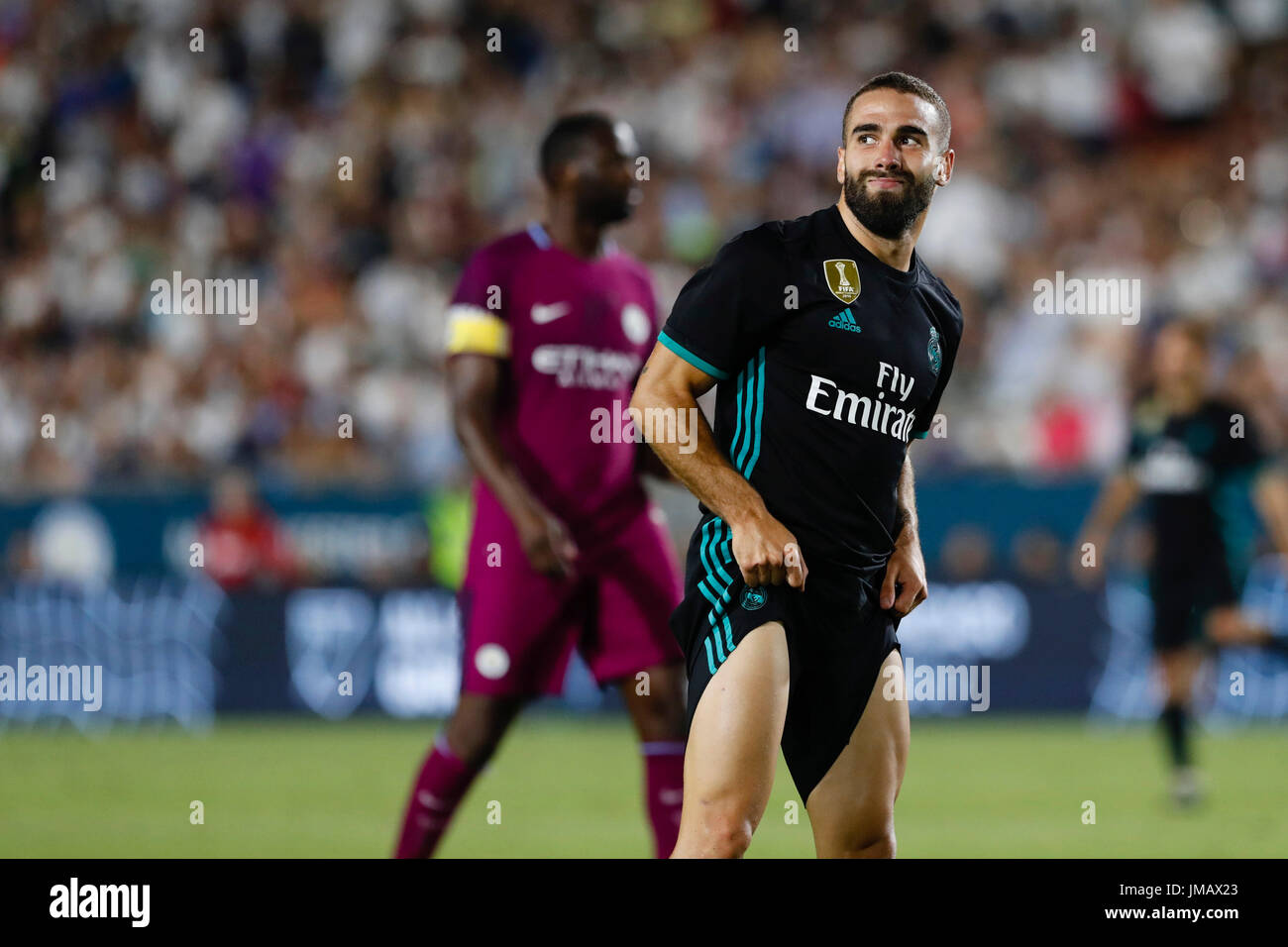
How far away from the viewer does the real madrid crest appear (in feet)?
16.1

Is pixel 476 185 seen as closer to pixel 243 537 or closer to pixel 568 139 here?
pixel 243 537

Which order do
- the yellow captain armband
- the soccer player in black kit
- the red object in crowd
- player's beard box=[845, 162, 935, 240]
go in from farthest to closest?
the red object in crowd, the yellow captain armband, player's beard box=[845, 162, 935, 240], the soccer player in black kit

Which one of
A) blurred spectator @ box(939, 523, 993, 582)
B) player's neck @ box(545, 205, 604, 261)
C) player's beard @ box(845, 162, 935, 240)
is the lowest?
blurred spectator @ box(939, 523, 993, 582)

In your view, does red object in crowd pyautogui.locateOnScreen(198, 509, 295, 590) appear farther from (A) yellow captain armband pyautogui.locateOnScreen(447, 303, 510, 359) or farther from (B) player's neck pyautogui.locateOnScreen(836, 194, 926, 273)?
(B) player's neck pyautogui.locateOnScreen(836, 194, 926, 273)

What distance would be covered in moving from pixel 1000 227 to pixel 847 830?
1264 cm

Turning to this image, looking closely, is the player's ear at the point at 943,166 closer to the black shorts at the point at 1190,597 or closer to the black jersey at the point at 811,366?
the black jersey at the point at 811,366

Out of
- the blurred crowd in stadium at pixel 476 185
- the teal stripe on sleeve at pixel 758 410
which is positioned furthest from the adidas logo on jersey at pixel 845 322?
the blurred crowd in stadium at pixel 476 185

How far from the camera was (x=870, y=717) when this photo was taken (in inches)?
198

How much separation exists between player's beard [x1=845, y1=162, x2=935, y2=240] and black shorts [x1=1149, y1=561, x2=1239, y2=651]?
654 cm

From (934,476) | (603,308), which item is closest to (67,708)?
(934,476)

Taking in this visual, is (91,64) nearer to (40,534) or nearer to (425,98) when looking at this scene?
(425,98)

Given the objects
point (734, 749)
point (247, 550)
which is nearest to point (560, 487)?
point (734, 749)

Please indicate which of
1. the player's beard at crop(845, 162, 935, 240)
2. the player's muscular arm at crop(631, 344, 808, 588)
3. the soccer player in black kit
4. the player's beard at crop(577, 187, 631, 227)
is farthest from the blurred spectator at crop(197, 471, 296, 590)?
the player's beard at crop(845, 162, 935, 240)

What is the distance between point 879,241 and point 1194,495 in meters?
6.57
